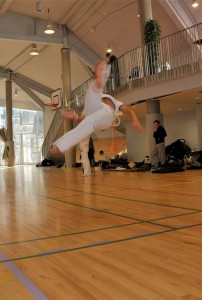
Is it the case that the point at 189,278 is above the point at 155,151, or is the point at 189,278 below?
below

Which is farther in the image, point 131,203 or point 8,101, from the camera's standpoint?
point 8,101

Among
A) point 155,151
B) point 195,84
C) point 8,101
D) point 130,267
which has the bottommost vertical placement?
point 130,267

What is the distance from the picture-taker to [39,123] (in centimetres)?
2936

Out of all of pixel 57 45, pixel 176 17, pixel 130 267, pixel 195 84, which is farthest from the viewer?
pixel 57 45

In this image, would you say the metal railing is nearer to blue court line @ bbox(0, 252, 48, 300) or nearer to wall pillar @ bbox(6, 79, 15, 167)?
blue court line @ bbox(0, 252, 48, 300)

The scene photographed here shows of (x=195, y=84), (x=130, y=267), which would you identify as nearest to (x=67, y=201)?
(x=130, y=267)

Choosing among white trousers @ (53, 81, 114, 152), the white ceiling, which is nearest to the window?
the white ceiling

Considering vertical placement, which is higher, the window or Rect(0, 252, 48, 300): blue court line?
the window

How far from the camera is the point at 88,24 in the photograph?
55.7 feet

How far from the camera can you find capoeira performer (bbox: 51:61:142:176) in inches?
153

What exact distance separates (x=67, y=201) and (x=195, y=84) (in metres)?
6.10

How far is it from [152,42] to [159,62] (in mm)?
672

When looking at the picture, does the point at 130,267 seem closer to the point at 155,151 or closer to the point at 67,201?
the point at 67,201

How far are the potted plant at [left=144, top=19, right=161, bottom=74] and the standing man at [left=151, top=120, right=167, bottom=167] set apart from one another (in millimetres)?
1799
